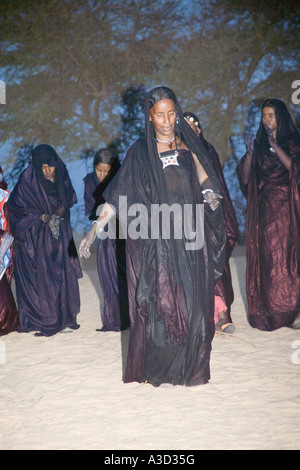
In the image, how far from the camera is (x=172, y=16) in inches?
606

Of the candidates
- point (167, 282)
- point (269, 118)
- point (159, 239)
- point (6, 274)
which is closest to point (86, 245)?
point (159, 239)

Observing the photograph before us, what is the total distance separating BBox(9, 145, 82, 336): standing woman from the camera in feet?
23.7

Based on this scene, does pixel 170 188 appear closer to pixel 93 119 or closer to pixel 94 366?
pixel 94 366

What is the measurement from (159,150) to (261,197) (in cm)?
235

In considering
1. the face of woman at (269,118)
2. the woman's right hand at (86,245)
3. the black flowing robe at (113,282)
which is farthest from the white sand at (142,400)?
the face of woman at (269,118)

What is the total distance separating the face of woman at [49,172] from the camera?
24.4ft

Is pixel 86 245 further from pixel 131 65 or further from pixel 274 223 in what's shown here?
pixel 131 65

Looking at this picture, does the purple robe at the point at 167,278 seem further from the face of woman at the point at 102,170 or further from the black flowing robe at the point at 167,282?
the face of woman at the point at 102,170

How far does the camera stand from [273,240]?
685 centimetres

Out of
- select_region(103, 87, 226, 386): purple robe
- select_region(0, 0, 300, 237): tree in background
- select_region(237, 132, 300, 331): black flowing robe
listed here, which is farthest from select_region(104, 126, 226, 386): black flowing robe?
select_region(0, 0, 300, 237): tree in background

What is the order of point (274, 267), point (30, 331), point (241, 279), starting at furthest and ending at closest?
point (241, 279) → point (30, 331) → point (274, 267)

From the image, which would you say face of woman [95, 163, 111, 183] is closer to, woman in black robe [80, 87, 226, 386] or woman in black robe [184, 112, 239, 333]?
woman in black robe [184, 112, 239, 333]

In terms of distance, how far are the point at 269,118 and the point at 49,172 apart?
107 inches

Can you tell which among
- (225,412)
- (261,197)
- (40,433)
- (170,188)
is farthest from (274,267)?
(40,433)
